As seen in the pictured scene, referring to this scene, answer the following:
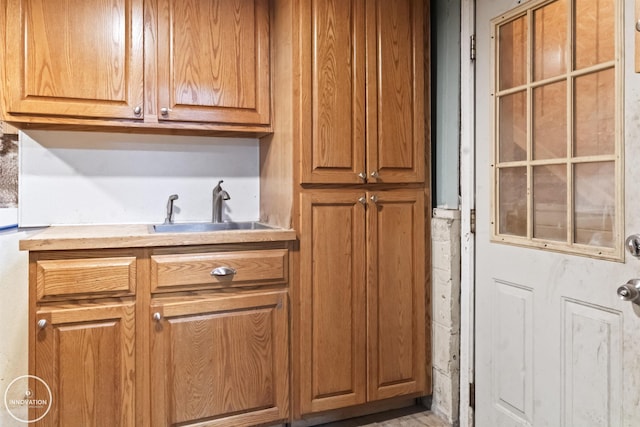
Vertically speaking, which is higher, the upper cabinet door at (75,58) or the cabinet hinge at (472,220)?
the upper cabinet door at (75,58)

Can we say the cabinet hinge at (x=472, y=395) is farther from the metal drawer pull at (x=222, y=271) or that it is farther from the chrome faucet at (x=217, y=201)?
the chrome faucet at (x=217, y=201)

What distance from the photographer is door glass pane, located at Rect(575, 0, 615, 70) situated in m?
1.33

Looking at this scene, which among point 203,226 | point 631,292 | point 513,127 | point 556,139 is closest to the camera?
point 631,292

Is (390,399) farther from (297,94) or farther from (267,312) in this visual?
(297,94)

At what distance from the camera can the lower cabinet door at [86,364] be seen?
5.05 feet

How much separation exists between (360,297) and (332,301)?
0.14 meters

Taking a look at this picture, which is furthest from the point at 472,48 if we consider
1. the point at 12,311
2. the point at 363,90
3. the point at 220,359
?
the point at 12,311

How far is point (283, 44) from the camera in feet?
6.47

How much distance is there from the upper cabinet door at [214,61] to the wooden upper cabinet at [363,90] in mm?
359

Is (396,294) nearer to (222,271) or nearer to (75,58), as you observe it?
(222,271)

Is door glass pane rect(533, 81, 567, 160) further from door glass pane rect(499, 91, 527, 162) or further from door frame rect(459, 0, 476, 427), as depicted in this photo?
door frame rect(459, 0, 476, 427)

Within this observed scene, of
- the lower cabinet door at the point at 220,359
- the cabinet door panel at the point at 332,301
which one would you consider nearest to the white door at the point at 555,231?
the cabinet door panel at the point at 332,301

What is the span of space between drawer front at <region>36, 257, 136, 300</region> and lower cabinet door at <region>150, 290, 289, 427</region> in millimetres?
159

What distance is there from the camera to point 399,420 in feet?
6.74
